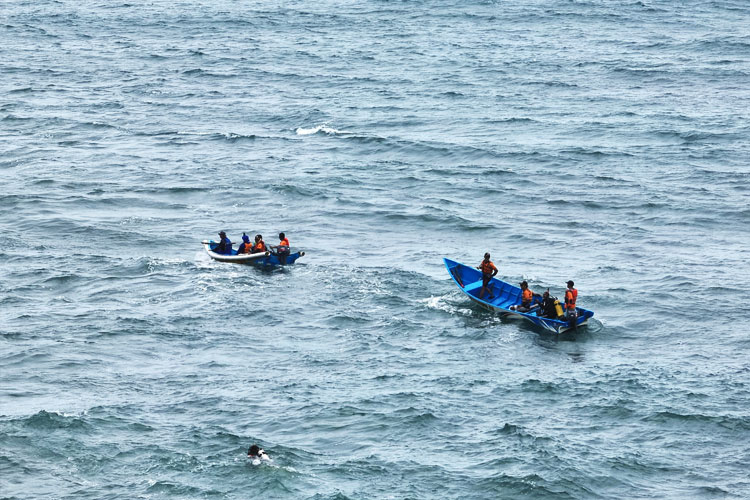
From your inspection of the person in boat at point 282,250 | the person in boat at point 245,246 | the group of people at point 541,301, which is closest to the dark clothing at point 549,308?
the group of people at point 541,301

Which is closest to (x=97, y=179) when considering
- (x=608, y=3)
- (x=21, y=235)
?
(x=21, y=235)

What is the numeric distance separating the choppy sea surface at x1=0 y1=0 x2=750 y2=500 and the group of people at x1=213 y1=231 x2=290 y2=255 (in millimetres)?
961

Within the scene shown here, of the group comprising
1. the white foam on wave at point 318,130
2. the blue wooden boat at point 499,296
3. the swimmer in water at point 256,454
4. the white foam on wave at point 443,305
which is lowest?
the swimmer in water at point 256,454

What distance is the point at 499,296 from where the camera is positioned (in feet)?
166

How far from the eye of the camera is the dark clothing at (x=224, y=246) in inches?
2158

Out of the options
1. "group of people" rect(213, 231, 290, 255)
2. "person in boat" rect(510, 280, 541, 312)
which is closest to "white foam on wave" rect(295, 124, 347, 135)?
"group of people" rect(213, 231, 290, 255)

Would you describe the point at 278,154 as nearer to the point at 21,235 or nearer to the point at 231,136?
the point at 231,136

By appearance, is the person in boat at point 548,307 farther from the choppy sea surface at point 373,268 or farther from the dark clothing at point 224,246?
the dark clothing at point 224,246

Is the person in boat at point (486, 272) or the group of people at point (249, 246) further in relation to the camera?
the group of people at point (249, 246)

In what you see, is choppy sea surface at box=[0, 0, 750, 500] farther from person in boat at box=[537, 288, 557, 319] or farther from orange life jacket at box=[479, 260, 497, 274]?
orange life jacket at box=[479, 260, 497, 274]

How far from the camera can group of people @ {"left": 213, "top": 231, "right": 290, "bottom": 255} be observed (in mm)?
53906

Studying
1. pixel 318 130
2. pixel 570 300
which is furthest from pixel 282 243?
pixel 318 130

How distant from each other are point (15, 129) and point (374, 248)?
1383 inches

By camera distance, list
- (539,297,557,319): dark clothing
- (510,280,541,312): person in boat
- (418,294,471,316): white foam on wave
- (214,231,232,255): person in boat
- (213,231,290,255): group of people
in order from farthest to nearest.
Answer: (214,231,232,255): person in boat → (213,231,290,255): group of people → (418,294,471,316): white foam on wave → (510,280,541,312): person in boat → (539,297,557,319): dark clothing
